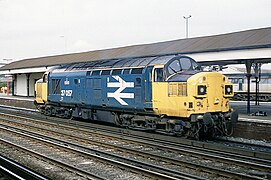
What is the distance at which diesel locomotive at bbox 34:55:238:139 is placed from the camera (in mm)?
13984

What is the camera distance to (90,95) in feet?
63.1

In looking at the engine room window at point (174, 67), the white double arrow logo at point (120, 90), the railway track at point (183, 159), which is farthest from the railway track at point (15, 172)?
the engine room window at point (174, 67)

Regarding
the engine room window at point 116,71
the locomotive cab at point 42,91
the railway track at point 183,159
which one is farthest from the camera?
the locomotive cab at point 42,91

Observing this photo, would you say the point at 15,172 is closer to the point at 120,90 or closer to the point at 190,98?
the point at 190,98

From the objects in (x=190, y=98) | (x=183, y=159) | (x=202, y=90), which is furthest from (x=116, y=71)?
(x=183, y=159)


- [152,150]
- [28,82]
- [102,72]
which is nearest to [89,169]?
[152,150]

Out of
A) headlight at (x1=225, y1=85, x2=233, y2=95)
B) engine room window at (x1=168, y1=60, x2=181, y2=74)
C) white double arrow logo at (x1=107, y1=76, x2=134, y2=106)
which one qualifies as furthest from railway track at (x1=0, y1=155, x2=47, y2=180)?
headlight at (x1=225, y1=85, x2=233, y2=95)

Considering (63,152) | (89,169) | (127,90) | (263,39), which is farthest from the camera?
(263,39)

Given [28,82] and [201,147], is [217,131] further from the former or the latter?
[28,82]

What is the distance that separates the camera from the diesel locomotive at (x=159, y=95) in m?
14.0

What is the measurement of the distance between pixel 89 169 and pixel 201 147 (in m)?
4.56

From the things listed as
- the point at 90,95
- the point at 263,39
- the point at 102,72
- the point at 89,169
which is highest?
the point at 263,39

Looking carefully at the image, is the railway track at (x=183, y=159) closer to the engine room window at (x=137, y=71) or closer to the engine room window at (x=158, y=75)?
the engine room window at (x=158, y=75)

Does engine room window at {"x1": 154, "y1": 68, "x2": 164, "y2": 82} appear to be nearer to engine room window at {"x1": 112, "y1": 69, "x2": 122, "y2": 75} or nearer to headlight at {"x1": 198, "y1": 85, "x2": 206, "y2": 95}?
headlight at {"x1": 198, "y1": 85, "x2": 206, "y2": 95}
